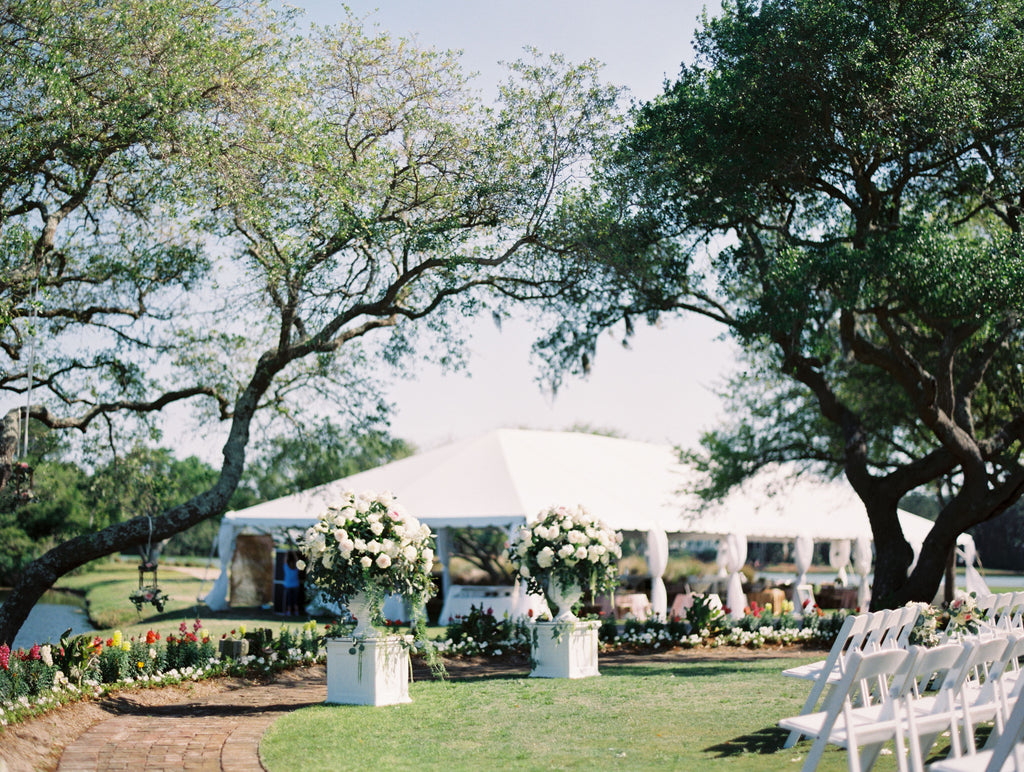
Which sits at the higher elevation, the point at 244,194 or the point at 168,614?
the point at 244,194

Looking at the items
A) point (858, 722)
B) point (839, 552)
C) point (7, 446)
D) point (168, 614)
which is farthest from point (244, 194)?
point (839, 552)

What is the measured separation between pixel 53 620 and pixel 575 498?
46.5 ft

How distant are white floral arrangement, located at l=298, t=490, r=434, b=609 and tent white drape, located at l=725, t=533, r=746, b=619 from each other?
1090cm

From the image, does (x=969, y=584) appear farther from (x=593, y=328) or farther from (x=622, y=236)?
(x=622, y=236)

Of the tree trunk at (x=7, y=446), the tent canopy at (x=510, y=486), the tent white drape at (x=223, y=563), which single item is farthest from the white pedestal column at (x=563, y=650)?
the tent white drape at (x=223, y=563)

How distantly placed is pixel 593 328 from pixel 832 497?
→ 12.2 metres

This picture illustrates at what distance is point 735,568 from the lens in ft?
66.2

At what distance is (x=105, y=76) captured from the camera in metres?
10.9

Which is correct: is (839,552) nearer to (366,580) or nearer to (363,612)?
(363,612)

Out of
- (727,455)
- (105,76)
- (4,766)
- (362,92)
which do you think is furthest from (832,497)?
(4,766)

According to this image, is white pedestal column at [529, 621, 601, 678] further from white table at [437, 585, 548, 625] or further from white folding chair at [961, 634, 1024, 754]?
white folding chair at [961, 634, 1024, 754]

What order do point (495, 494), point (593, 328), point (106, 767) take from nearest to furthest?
1. point (106, 767)
2. point (593, 328)
3. point (495, 494)

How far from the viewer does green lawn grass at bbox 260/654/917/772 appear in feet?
22.9

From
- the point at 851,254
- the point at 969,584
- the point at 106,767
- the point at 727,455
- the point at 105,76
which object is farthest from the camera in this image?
the point at 969,584
